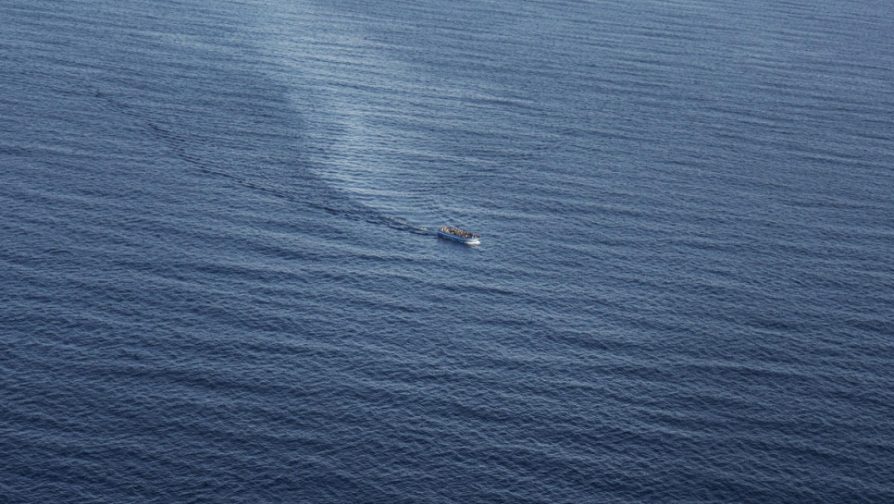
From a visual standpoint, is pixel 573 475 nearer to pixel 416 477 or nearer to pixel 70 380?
pixel 416 477

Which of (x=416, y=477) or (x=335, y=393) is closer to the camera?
(x=416, y=477)

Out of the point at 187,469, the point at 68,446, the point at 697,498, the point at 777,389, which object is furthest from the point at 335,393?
the point at 777,389

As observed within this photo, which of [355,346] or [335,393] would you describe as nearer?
[335,393]

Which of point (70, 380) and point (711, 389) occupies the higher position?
point (711, 389)

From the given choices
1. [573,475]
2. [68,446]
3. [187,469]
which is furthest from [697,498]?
[68,446]

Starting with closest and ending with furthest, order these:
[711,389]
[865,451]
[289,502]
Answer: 1. [289,502]
2. [865,451]
3. [711,389]

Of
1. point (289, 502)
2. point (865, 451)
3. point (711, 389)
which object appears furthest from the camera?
point (711, 389)

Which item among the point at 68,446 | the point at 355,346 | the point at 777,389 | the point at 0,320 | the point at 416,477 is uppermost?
the point at 777,389

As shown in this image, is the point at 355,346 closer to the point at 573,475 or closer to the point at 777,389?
the point at 573,475

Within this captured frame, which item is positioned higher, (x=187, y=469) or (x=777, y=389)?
(x=777, y=389)
